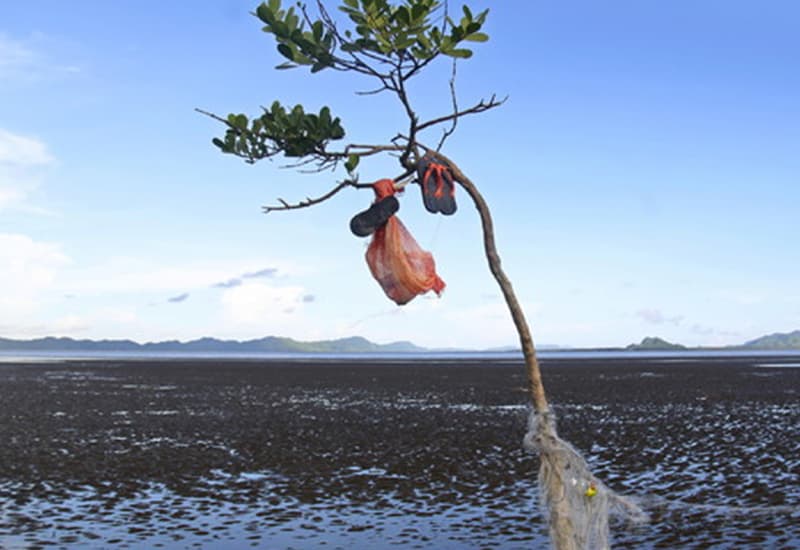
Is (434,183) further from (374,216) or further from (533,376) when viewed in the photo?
(533,376)

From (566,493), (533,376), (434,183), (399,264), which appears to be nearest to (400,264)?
(399,264)

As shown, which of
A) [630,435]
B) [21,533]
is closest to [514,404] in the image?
[630,435]

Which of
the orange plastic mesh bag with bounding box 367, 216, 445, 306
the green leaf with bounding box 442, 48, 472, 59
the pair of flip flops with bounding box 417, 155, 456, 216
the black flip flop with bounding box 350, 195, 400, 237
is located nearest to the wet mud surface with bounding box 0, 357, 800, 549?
the orange plastic mesh bag with bounding box 367, 216, 445, 306

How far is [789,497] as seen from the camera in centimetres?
1828

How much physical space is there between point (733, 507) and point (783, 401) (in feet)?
86.4

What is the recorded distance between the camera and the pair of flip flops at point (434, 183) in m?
6.79

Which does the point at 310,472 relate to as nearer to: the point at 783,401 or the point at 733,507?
the point at 733,507

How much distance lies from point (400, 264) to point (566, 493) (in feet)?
7.72

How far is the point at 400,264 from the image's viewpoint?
23.8ft

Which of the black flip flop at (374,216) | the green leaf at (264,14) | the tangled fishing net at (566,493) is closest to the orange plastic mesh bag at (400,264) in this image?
the black flip flop at (374,216)

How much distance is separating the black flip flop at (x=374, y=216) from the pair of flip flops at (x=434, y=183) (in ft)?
1.00

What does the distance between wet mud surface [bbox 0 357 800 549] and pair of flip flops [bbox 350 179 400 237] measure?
901 centimetres

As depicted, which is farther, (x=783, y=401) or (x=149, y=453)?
(x=783, y=401)

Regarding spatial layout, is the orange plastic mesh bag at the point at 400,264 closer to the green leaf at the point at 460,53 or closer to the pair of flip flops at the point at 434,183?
the pair of flip flops at the point at 434,183
